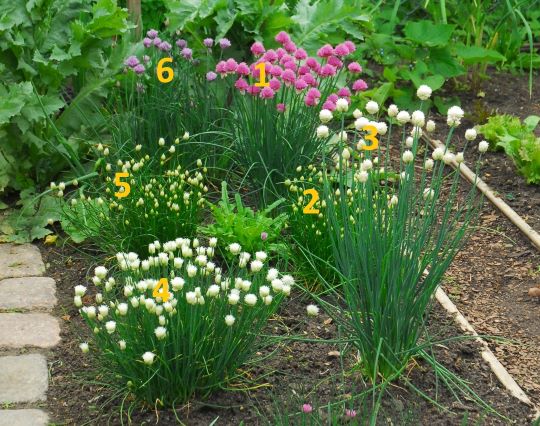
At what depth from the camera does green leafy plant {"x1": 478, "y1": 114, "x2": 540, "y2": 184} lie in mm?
5062

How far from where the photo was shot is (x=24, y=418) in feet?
10.3

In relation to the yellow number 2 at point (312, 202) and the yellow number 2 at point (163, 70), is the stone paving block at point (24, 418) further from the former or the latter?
the yellow number 2 at point (163, 70)

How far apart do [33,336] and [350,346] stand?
1277 mm

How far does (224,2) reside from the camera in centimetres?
525

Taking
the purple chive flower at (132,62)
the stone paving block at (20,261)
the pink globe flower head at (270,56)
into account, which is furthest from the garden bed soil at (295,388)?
the purple chive flower at (132,62)

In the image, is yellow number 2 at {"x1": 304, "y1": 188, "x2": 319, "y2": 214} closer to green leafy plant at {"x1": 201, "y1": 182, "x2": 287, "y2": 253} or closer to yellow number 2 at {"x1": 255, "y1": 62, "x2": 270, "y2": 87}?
green leafy plant at {"x1": 201, "y1": 182, "x2": 287, "y2": 253}

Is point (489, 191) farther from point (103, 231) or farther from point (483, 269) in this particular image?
point (103, 231)

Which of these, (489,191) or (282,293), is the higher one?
(282,293)

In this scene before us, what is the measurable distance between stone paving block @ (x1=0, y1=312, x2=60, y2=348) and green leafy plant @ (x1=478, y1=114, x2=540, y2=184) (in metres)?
2.71

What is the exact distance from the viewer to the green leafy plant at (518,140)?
5.06m

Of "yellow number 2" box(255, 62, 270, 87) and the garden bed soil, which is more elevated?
"yellow number 2" box(255, 62, 270, 87)

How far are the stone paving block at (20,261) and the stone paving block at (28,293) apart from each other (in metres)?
0.07

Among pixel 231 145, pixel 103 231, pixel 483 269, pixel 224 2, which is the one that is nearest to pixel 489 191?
pixel 483 269

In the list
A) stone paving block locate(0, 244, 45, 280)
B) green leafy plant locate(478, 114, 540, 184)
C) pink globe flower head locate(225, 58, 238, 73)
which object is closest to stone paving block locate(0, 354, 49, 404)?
stone paving block locate(0, 244, 45, 280)
